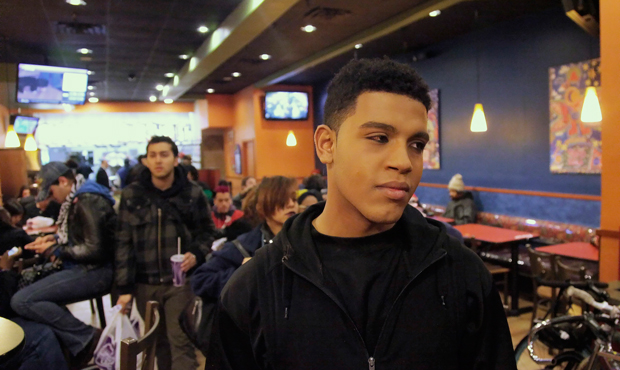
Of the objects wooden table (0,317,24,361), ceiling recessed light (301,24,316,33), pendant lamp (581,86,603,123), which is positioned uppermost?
ceiling recessed light (301,24,316,33)

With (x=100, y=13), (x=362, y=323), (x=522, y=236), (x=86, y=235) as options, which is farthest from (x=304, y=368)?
(x=100, y=13)

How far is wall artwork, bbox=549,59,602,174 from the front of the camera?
5082 millimetres

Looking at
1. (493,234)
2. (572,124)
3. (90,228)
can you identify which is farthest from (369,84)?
(572,124)

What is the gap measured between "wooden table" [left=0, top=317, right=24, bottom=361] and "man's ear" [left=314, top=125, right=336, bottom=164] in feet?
3.82

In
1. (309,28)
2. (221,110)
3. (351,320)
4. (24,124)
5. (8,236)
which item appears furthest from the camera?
(221,110)

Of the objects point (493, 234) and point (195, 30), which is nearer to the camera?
point (493, 234)

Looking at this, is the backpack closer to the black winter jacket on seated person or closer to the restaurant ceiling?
the black winter jacket on seated person

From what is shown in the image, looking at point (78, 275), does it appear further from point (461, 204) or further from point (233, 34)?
point (461, 204)

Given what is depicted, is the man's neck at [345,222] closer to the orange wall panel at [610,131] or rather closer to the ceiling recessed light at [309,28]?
the orange wall panel at [610,131]

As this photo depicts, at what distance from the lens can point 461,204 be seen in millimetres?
6512

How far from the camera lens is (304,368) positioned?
93cm

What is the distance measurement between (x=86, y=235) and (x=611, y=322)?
297 cm

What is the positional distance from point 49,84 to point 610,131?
6640mm

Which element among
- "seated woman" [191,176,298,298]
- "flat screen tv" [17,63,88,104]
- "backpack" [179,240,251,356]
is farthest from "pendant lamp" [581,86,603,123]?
"flat screen tv" [17,63,88,104]
